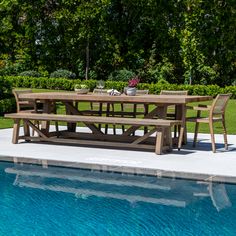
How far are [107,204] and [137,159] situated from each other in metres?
2.33

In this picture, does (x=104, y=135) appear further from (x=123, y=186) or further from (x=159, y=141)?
(x=123, y=186)

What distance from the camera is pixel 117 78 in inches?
1138

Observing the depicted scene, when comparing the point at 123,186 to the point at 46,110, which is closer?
the point at 123,186

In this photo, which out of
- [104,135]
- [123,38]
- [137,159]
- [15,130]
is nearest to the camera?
[137,159]

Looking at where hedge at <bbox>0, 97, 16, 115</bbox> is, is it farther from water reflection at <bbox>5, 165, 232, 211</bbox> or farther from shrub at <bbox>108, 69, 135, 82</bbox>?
shrub at <bbox>108, 69, 135, 82</bbox>

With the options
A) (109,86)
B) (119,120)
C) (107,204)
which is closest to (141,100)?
(119,120)

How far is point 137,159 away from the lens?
27.6 ft

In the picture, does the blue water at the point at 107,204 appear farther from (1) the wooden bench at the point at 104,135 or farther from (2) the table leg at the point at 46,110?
(2) the table leg at the point at 46,110

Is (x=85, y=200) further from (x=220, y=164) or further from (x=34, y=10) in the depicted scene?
(x=34, y=10)

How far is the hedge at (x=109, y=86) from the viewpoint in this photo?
2570cm

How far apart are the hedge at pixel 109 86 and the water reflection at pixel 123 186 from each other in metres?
18.1

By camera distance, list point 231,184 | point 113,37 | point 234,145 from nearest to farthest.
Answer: point 231,184 < point 234,145 < point 113,37

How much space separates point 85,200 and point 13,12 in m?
27.8

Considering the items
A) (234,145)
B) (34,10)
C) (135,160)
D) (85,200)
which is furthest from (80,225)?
(34,10)
